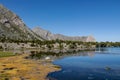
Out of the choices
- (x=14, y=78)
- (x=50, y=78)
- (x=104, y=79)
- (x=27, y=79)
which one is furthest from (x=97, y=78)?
(x=14, y=78)

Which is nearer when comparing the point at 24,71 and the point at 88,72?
the point at 88,72

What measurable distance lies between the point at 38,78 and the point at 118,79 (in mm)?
23943

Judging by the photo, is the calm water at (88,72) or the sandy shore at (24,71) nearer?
the sandy shore at (24,71)

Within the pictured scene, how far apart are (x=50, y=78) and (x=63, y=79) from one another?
4370mm

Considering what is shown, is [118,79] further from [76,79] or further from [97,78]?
[76,79]

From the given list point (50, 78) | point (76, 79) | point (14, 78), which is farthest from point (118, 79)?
point (14, 78)

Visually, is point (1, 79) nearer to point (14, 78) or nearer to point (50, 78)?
point (14, 78)

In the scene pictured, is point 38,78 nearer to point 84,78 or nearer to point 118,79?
point 84,78

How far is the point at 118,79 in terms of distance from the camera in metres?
63.2

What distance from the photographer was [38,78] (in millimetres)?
64125

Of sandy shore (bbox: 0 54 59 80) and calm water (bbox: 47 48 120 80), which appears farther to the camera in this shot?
calm water (bbox: 47 48 120 80)

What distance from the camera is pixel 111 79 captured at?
207 ft

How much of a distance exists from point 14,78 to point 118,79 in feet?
102

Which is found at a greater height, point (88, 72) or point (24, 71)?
point (24, 71)
